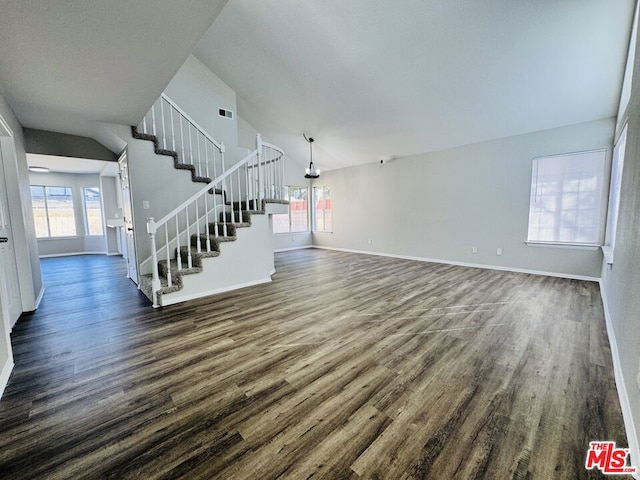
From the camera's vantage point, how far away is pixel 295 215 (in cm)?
902

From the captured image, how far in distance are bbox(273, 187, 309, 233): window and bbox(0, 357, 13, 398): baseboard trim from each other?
668 cm

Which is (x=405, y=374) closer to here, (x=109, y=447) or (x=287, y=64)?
(x=109, y=447)

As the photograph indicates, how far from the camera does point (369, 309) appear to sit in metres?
3.29

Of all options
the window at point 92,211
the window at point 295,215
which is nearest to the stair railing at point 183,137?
the window at point 295,215

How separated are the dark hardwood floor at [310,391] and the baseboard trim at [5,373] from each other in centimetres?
6

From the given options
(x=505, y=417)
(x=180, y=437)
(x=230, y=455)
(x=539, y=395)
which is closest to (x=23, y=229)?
(x=180, y=437)

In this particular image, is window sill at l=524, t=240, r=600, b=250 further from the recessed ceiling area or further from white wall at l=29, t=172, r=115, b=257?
white wall at l=29, t=172, r=115, b=257

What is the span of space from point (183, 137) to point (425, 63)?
428cm

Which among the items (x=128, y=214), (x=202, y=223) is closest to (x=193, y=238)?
(x=202, y=223)

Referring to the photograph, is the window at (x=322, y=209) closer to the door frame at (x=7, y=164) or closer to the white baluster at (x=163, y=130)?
the white baluster at (x=163, y=130)

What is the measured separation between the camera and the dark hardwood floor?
4.21 feet
